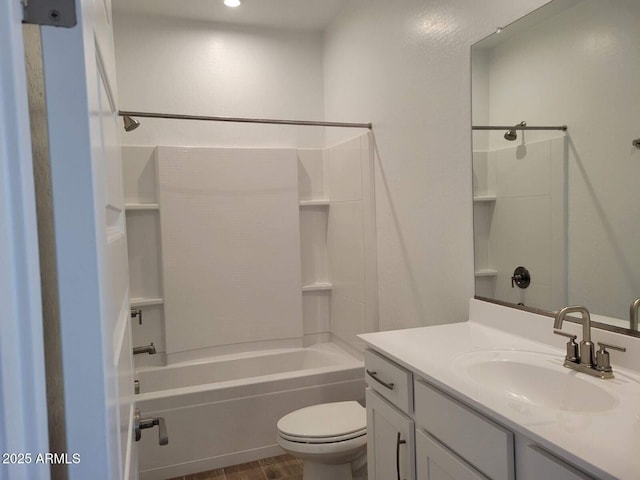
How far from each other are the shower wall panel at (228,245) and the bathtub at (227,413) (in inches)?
24.2

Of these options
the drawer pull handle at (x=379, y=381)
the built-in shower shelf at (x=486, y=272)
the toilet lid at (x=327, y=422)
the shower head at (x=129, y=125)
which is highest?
the shower head at (x=129, y=125)

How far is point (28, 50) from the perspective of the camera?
0.51m

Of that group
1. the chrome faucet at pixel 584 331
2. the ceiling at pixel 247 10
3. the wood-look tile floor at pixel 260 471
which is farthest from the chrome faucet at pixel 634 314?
the ceiling at pixel 247 10

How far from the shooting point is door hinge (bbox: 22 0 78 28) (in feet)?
1.59

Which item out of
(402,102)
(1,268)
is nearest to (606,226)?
(402,102)

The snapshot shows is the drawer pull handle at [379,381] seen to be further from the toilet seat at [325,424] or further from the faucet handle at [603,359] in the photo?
the faucet handle at [603,359]

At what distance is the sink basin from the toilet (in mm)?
812

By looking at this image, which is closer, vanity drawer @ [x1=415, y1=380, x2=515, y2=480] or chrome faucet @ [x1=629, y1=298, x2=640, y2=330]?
vanity drawer @ [x1=415, y1=380, x2=515, y2=480]

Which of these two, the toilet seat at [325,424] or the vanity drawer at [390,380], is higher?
the vanity drawer at [390,380]

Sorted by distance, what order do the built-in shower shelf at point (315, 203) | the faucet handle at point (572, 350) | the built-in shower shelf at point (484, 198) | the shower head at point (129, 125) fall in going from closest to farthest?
the faucet handle at point (572, 350), the built-in shower shelf at point (484, 198), the shower head at point (129, 125), the built-in shower shelf at point (315, 203)

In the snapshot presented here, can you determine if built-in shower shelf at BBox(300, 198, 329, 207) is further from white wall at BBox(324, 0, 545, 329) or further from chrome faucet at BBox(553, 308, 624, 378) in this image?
chrome faucet at BBox(553, 308, 624, 378)

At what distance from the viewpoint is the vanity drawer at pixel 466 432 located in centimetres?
101

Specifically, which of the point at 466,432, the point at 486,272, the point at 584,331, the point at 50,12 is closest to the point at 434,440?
the point at 466,432

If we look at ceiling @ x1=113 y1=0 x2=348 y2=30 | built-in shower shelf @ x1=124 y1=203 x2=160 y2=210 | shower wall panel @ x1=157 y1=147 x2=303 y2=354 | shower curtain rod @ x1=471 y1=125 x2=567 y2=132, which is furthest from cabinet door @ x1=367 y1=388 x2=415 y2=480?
ceiling @ x1=113 y1=0 x2=348 y2=30
